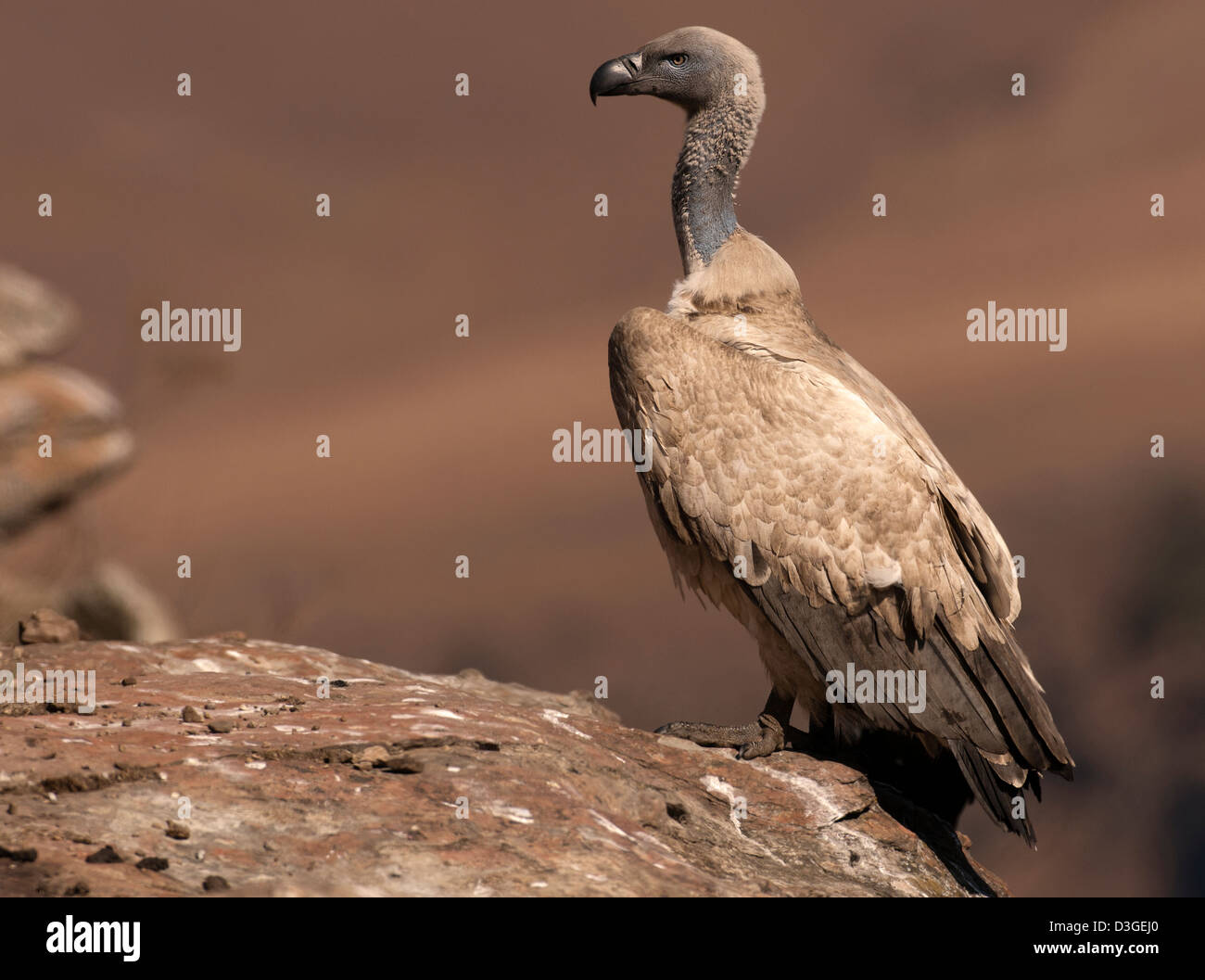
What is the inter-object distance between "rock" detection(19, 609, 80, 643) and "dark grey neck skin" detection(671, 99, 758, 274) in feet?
16.8

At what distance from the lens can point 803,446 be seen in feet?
23.7

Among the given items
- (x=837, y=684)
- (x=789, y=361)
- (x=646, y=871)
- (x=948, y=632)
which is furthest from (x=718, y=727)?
(x=646, y=871)

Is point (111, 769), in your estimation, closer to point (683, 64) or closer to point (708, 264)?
point (708, 264)

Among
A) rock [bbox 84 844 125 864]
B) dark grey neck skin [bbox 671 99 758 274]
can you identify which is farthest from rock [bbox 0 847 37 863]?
dark grey neck skin [bbox 671 99 758 274]

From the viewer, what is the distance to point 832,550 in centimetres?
715

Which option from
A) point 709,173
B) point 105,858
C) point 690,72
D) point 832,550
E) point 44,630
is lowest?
point 105,858

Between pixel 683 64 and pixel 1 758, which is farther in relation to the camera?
pixel 683 64

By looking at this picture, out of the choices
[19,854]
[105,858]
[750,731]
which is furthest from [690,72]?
[19,854]

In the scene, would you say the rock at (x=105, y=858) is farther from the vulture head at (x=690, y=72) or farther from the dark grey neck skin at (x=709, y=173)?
the vulture head at (x=690, y=72)

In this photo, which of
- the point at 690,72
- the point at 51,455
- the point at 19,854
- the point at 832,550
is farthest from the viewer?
the point at 51,455

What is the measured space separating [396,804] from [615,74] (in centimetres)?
614

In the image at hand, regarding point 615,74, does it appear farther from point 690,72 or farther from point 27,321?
point 27,321

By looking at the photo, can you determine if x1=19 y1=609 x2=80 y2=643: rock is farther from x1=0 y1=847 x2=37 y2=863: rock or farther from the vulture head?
the vulture head

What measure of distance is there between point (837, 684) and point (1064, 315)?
7580 mm
